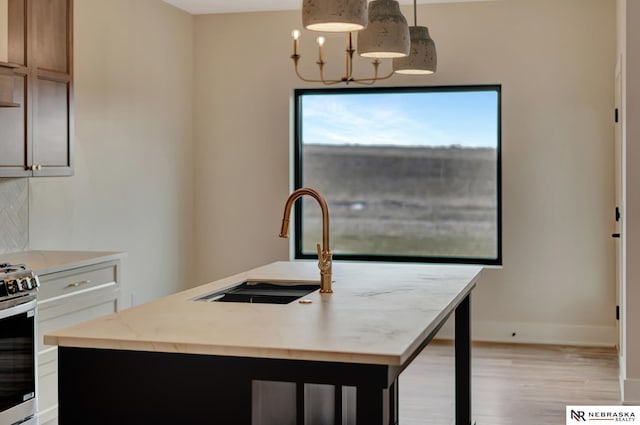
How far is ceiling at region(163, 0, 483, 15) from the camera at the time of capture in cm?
649

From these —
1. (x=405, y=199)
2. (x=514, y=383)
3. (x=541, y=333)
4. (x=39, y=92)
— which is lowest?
(x=514, y=383)

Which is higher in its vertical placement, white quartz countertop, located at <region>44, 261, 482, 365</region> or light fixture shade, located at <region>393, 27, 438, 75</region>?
light fixture shade, located at <region>393, 27, 438, 75</region>

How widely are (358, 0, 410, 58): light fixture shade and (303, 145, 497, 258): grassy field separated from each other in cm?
346

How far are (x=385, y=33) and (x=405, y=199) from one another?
363 centimetres

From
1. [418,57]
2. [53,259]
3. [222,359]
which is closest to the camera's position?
[222,359]

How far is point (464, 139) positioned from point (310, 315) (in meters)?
4.34

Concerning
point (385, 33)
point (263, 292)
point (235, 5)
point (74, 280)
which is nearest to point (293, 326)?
point (263, 292)

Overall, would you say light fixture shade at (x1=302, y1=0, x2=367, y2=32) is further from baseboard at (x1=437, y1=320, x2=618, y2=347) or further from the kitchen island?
baseboard at (x1=437, y1=320, x2=618, y2=347)

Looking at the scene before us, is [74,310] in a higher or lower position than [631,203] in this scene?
lower

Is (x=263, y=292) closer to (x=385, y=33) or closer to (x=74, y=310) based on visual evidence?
(x=385, y=33)

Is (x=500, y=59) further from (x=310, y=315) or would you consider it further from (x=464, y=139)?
(x=310, y=315)

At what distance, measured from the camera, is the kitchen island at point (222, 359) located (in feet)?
6.87

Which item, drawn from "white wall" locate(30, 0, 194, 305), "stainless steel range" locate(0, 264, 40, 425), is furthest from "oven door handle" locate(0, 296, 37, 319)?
"white wall" locate(30, 0, 194, 305)

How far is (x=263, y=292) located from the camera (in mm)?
3338
